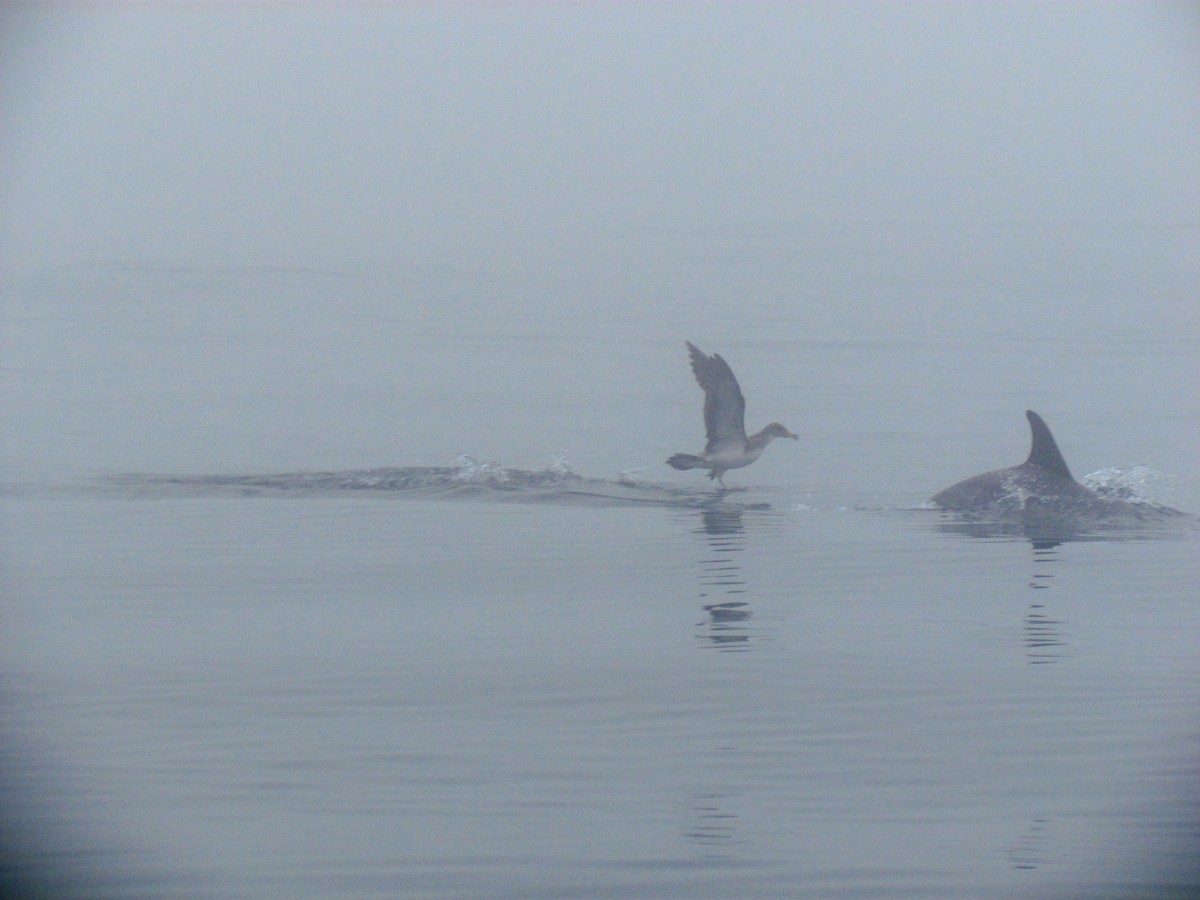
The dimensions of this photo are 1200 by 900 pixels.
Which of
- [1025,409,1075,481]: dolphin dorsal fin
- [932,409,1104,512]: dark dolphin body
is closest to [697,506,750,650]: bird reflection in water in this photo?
[932,409,1104,512]: dark dolphin body

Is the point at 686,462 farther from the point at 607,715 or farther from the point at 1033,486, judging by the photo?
the point at 607,715

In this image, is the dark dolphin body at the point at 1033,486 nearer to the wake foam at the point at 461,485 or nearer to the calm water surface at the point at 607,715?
the calm water surface at the point at 607,715

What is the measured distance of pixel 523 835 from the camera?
6875 millimetres

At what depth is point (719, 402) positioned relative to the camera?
693 inches

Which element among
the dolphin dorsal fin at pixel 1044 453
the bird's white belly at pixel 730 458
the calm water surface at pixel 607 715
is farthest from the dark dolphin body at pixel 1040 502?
the bird's white belly at pixel 730 458

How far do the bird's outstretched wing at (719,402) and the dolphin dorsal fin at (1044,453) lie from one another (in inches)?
115

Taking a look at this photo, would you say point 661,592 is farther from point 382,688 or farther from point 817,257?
point 817,257

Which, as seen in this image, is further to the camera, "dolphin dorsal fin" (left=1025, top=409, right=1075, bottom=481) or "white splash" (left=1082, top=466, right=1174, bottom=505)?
"white splash" (left=1082, top=466, right=1174, bottom=505)

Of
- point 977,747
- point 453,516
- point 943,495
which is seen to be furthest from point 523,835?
point 943,495

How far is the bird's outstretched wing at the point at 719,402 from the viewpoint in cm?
1748

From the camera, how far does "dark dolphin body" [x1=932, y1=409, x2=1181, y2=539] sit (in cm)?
1520

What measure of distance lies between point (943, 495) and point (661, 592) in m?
5.16

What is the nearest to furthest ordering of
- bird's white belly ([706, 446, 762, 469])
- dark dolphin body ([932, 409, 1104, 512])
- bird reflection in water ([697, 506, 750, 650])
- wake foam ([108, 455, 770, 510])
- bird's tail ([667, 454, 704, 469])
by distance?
bird reflection in water ([697, 506, 750, 650]) < dark dolphin body ([932, 409, 1104, 512]) < wake foam ([108, 455, 770, 510]) < bird's tail ([667, 454, 704, 469]) < bird's white belly ([706, 446, 762, 469])

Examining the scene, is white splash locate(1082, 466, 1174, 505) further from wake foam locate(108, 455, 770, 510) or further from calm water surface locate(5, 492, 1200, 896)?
wake foam locate(108, 455, 770, 510)
